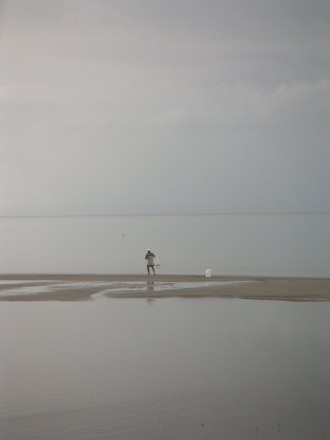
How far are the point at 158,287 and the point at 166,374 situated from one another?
15732 millimetres

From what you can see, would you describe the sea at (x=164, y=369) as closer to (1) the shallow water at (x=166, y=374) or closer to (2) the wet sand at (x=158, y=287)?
(1) the shallow water at (x=166, y=374)

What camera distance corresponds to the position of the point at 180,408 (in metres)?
12.1

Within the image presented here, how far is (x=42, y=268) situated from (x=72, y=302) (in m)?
20.6

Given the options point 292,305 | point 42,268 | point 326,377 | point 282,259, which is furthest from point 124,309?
point 282,259

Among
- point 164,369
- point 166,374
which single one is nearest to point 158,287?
point 164,369

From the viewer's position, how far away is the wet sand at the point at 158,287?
26.7 m

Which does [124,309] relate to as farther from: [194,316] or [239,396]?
[239,396]

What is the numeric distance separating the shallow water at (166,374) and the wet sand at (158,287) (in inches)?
155

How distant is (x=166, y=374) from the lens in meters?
14.4

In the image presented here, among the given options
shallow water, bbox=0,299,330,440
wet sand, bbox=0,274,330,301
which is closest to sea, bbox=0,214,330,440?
shallow water, bbox=0,299,330,440

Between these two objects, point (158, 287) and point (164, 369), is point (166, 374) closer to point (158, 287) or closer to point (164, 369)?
point (164, 369)

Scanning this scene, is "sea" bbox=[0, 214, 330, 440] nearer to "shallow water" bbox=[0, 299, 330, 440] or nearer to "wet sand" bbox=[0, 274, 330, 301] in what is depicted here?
"shallow water" bbox=[0, 299, 330, 440]

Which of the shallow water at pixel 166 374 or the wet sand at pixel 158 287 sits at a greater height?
the wet sand at pixel 158 287

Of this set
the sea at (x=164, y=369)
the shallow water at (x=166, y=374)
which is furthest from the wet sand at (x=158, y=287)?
the shallow water at (x=166, y=374)
